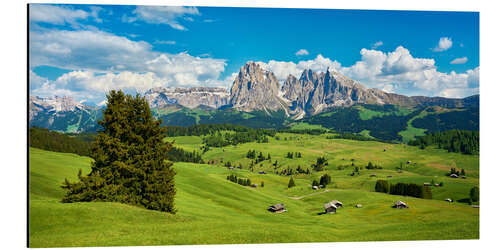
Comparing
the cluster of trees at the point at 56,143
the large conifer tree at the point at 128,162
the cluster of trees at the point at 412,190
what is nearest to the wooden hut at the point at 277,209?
the large conifer tree at the point at 128,162

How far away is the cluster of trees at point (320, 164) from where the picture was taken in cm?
17000

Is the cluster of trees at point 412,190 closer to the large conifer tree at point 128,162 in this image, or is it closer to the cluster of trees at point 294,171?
the large conifer tree at point 128,162

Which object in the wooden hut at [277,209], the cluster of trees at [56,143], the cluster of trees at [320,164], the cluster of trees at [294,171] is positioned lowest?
the cluster of trees at [294,171]

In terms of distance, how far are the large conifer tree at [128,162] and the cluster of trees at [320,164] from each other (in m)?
148

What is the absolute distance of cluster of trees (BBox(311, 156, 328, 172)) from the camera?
170 meters

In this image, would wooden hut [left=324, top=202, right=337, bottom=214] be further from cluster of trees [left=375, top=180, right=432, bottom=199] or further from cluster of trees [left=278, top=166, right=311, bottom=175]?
cluster of trees [left=278, top=166, right=311, bottom=175]

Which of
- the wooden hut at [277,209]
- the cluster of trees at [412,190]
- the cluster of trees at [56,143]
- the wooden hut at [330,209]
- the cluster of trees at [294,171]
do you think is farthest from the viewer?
the cluster of trees at [294,171]

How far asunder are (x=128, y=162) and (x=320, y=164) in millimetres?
160889

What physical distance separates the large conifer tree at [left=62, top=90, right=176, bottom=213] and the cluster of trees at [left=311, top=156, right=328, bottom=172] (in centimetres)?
14757

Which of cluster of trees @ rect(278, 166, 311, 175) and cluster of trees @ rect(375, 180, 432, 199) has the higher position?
cluster of trees @ rect(375, 180, 432, 199)

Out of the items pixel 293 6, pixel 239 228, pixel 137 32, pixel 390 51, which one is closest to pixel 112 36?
pixel 137 32

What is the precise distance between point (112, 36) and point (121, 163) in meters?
15.9

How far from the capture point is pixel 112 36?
33875 mm

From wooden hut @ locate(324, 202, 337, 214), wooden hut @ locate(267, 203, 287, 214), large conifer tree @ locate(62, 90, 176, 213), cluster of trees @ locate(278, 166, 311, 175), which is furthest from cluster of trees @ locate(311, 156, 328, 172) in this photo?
large conifer tree @ locate(62, 90, 176, 213)
